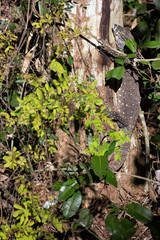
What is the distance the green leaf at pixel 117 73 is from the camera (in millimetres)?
2182

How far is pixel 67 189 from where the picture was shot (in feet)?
5.29

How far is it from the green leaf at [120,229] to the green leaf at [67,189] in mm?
333

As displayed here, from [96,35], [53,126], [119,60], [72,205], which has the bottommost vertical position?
[72,205]

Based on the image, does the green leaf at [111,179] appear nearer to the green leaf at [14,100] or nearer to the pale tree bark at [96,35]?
the pale tree bark at [96,35]

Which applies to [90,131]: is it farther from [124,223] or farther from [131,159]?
[131,159]

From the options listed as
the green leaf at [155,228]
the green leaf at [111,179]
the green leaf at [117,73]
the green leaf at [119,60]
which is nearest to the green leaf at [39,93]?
the green leaf at [111,179]

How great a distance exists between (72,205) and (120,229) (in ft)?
1.30

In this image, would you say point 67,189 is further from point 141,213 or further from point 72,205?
point 141,213

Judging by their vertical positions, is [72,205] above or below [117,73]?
below

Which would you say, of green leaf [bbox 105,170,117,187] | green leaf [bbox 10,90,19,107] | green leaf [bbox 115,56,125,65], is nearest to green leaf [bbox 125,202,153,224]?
green leaf [bbox 105,170,117,187]

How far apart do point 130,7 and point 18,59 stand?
9.36 ft

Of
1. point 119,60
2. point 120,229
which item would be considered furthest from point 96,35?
point 120,229

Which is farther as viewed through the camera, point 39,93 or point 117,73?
point 117,73


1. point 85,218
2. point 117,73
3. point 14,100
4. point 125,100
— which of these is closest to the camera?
point 85,218
